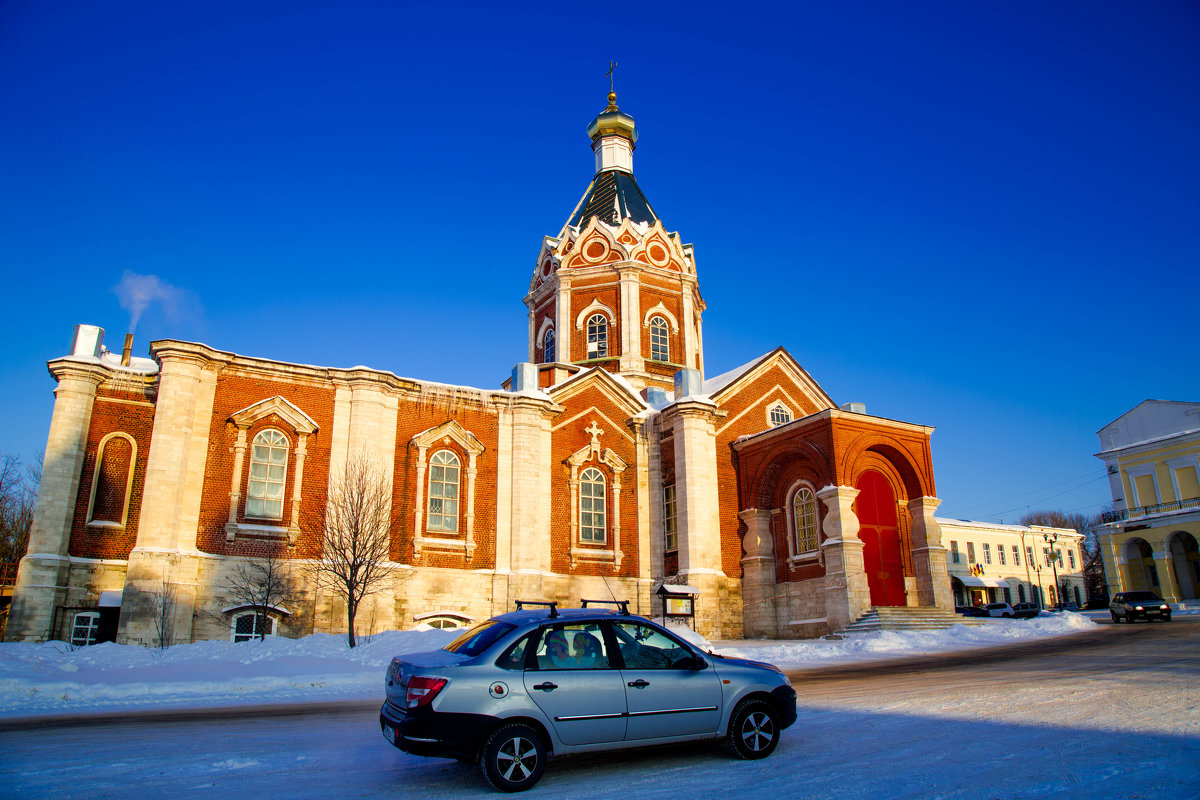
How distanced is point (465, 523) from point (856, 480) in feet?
42.1

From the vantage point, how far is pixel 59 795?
20.4 feet

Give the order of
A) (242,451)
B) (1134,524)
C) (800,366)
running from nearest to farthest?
(242,451)
(800,366)
(1134,524)

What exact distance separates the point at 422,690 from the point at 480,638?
38.2 inches

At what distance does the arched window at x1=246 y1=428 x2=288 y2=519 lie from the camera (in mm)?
22500

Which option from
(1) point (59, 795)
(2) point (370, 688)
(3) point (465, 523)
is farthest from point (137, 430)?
(1) point (59, 795)

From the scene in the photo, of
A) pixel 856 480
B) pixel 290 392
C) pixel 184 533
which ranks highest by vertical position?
pixel 290 392

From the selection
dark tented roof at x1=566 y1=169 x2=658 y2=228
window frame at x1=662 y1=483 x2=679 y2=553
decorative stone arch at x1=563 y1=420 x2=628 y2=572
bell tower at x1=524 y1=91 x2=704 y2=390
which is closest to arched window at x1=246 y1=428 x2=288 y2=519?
decorative stone arch at x1=563 y1=420 x2=628 y2=572

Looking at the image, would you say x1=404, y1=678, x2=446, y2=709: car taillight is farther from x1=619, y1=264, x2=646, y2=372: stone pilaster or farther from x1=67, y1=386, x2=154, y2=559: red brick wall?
x1=619, y1=264, x2=646, y2=372: stone pilaster

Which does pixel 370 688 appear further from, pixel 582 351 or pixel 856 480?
pixel 582 351

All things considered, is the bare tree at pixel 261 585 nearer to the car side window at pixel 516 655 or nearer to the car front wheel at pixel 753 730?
the car side window at pixel 516 655

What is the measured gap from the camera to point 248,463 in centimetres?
2270

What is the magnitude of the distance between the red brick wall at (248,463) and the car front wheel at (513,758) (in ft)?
58.4

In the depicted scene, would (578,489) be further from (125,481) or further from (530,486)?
(125,481)

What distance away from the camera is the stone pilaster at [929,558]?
25.5 metres
